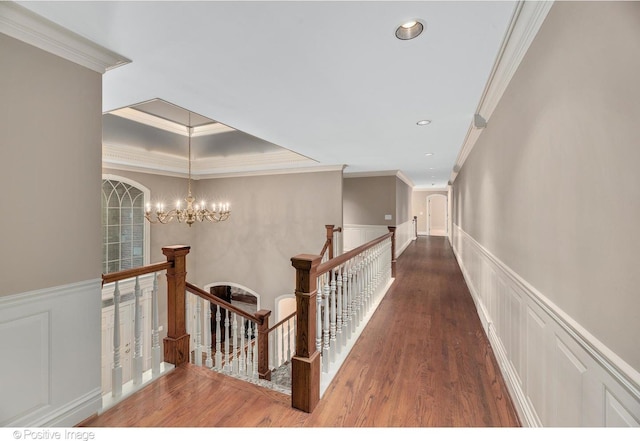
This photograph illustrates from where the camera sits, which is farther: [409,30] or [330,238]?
[330,238]

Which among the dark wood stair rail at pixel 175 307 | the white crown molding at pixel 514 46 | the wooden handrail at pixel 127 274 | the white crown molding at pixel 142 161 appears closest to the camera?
the white crown molding at pixel 514 46

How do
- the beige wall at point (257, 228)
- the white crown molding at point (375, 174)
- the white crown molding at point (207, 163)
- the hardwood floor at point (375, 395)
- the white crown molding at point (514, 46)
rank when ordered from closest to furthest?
the white crown molding at point (514, 46)
the hardwood floor at point (375, 395)
the white crown molding at point (207, 163)
the beige wall at point (257, 228)
the white crown molding at point (375, 174)

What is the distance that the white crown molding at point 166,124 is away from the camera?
156 inches

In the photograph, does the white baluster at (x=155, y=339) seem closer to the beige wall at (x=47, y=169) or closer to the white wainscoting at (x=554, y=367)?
the beige wall at (x=47, y=169)

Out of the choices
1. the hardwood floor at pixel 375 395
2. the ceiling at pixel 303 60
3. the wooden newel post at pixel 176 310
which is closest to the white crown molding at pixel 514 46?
the ceiling at pixel 303 60

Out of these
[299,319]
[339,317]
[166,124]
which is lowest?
[339,317]

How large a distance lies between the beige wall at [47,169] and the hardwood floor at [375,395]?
1000 millimetres

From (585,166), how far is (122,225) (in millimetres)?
7096

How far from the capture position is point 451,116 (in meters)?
3.00

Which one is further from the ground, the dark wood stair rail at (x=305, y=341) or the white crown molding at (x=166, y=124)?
the white crown molding at (x=166, y=124)

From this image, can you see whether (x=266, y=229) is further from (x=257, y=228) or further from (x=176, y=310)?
(x=176, y=310)

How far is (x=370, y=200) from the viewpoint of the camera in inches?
302

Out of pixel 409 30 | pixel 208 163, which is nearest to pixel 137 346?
pixel 409 30

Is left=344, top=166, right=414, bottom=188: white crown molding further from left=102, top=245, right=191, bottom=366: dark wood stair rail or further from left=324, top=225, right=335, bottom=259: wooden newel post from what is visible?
left=102, top=245, right=191, bottom=366: dark wood stair rail
